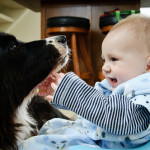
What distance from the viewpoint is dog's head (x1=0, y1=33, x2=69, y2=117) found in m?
0.88

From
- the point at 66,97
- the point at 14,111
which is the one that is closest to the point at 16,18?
the point at 14,111

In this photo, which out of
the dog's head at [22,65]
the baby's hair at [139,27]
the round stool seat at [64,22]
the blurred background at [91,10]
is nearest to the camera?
the baby's hair at [139,27]

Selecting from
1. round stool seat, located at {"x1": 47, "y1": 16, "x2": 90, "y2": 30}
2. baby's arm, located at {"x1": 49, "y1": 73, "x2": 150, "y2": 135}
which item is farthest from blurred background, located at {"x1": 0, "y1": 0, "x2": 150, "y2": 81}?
baby's arm, located at {"x1": 49, "y1": 73, "x2": 150, "y2": 135}

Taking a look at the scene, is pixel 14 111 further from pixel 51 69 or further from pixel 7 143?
pixel 51 69

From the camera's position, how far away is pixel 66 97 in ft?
2.22

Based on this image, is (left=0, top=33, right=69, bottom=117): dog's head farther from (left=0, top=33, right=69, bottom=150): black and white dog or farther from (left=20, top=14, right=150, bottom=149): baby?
(left=20, top=14, right=150, bottom=149): baby

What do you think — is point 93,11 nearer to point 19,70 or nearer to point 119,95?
point 19,70

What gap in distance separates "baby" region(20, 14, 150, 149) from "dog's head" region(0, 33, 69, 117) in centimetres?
13

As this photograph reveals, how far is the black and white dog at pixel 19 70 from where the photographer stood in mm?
879

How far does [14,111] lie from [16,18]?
12.4ft

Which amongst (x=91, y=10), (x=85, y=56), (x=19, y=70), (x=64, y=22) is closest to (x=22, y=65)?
(x=19, y=70)

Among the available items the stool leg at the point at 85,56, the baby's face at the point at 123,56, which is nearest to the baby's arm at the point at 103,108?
the baby's face at the point at 123,56

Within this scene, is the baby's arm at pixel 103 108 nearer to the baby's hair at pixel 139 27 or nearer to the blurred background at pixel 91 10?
the baby's hair at pixel 139 27

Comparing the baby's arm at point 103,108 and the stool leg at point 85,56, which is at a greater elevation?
the stool leg at point 85,56
